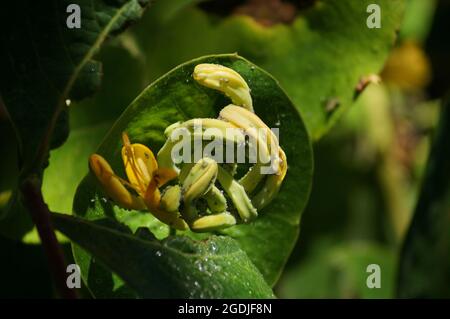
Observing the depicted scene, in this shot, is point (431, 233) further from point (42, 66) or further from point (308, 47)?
point (42, 66)

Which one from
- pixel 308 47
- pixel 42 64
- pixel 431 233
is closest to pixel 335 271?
pixel 431 233

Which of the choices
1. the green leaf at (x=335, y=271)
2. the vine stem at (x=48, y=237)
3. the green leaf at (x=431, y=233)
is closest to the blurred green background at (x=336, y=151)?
the green leaf at (x=335, y=271)

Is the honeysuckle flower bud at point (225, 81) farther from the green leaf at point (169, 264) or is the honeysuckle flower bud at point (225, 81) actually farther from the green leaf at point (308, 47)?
the green leaf at point (308, 47)

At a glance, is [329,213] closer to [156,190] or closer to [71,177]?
[71,177]

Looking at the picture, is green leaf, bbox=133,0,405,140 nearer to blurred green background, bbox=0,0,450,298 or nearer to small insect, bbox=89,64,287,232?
blurred green background, bbox=0,0,450,298

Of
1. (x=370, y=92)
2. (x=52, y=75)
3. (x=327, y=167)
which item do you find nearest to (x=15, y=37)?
(x=52, y=75)

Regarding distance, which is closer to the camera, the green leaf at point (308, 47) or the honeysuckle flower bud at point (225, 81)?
the honeysuckle flower bud at point (225, 81)
